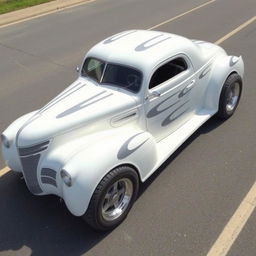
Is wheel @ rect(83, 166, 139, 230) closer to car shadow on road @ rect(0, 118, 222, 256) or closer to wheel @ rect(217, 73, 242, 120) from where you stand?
car shadow on road @ rect(0, 118, 222, 256)

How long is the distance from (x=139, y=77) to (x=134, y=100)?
38 centimetres

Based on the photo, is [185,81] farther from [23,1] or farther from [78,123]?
[23,1]

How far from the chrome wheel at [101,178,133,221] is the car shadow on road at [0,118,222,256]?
0.94 ft

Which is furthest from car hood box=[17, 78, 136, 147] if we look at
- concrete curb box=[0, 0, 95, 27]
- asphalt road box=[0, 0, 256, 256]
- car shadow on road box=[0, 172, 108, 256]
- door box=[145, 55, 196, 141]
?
concrete curb box=[0, 0, 95, 27]

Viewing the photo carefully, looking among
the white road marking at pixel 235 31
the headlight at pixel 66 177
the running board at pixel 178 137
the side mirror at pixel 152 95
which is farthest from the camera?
the white road marking at pixel 235 31

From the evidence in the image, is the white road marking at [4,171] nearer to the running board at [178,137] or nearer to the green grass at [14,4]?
the running board at [178,137]

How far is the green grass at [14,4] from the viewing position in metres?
16.1

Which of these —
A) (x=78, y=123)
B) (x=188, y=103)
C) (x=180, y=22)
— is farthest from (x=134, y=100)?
(x=180, y=22)

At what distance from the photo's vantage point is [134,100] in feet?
18.0

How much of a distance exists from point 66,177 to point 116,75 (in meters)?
1.94

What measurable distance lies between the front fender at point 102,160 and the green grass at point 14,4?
506 inches

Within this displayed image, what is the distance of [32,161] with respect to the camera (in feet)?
16.5

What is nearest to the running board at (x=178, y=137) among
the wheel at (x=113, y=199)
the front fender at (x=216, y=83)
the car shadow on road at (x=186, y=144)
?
the front fender at (x=216, y=83)

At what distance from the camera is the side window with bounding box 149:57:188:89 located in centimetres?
579
